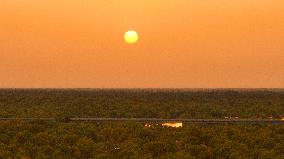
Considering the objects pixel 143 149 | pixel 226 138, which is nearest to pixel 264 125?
pixel 226 138

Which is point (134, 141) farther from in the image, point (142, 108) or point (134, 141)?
point (142, 108)

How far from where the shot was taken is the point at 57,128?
28.2 meters

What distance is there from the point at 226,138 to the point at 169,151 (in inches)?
151

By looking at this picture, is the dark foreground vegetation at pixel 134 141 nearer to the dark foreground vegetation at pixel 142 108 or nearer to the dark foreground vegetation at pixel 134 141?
the dark foreground vegetation at pixel 134 141

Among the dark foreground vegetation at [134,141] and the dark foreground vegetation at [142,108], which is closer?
the dark foreground vegetation at [134,141]

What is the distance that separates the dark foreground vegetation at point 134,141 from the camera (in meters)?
21.0

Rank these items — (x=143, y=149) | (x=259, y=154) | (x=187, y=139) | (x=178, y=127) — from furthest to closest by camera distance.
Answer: (x=178, y=127), (x=187, y=139), (x=143, y=149), (x=259, y=154)

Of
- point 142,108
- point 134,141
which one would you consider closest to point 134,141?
point 134,141

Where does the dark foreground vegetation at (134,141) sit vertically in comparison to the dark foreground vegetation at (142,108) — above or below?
below

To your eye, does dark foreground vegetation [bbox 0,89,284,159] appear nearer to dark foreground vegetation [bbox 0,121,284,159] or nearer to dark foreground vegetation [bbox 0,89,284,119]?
dark foreground vegetation [bbox 0,121,284,159]

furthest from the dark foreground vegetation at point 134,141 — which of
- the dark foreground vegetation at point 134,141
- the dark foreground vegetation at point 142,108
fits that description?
the dark foreground vegetation at point 142,108

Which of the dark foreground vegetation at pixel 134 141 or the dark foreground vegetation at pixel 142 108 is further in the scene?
the dark foreground vegetation at pixel 142 108

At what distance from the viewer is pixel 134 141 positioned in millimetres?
23891

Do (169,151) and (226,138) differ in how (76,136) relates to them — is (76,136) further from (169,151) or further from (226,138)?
(226,138)
